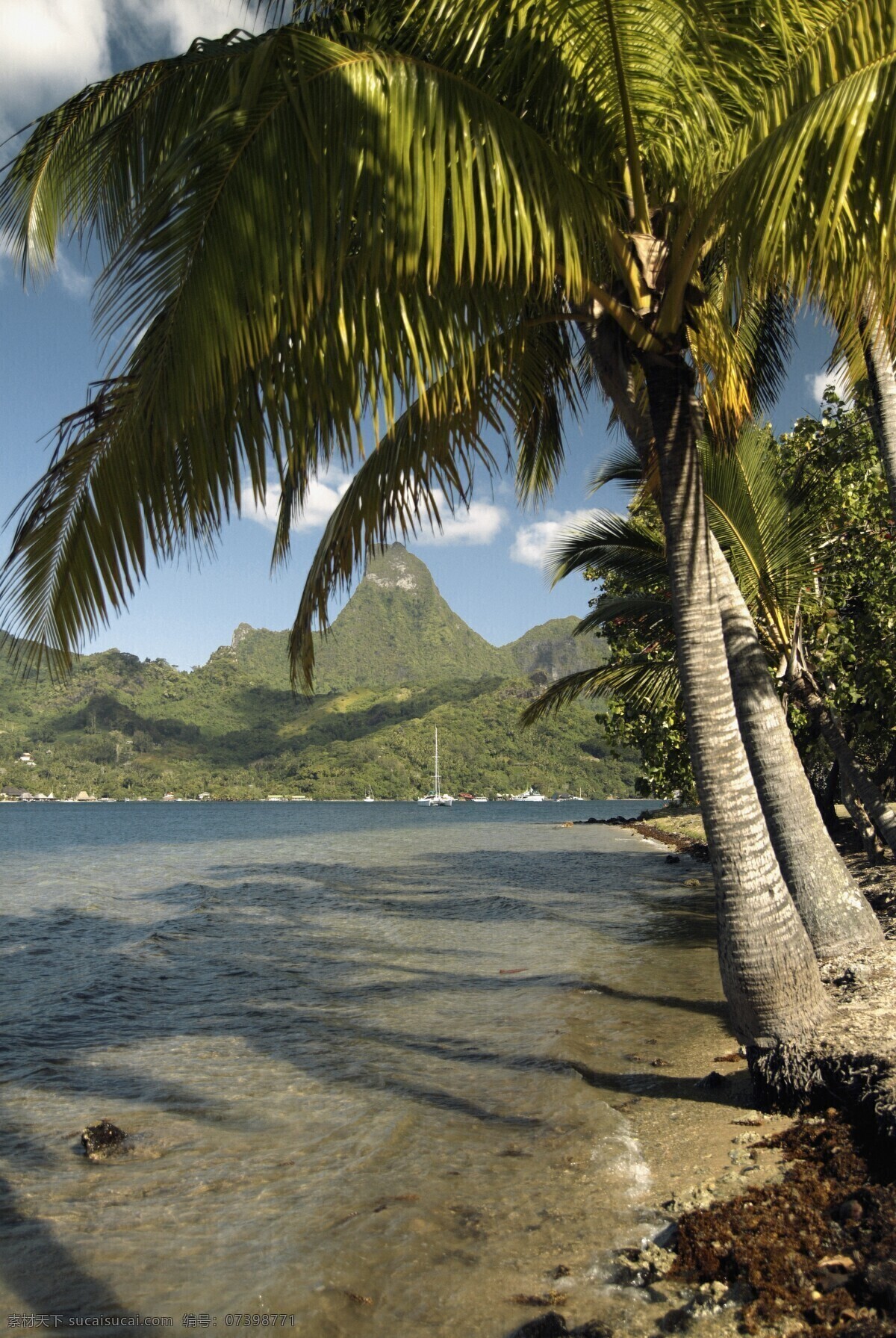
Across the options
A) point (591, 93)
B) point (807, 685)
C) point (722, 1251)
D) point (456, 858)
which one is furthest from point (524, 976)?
point (456, 858)

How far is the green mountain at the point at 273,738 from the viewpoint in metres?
104

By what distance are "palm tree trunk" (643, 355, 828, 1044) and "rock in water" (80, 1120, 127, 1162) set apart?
146 inches

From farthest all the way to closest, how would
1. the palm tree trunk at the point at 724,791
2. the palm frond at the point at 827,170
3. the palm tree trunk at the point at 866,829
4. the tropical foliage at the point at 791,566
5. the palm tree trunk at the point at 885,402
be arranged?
the palm tree trunk at the point at 866,829 → the tropical foliage at the point at 791,566 → the palm tree trunk at the point at 885,402 → the palm tree trunk at the point at 724,791 → the palm frond at the point at 827,170

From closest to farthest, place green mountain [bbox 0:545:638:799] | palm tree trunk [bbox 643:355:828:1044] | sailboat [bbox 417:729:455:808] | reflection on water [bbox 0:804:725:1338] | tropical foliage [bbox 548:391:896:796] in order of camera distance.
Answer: reflection on water [bbox 0:804:725:1338]
palm tree trunk [bbox 643:355:828:1044]
tropical foliage [bbox 548:391:896:796]
sailboat [bbox 417:729:455:808]
green mountain [bbox 0:545:638:799]

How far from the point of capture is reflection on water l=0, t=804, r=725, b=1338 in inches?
145

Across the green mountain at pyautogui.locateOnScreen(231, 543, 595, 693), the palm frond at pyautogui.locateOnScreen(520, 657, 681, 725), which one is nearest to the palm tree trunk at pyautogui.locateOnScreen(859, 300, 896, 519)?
the palm frond at pyautogui.locateOnScreen(520, 657, 681, 725)

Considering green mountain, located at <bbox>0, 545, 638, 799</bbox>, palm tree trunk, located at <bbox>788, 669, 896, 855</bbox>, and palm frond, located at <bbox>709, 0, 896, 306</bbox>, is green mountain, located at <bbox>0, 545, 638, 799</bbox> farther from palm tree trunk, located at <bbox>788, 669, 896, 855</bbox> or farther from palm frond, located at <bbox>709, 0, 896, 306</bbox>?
palm frond, located at <bbox>709, 0, 896, 306</bbox>

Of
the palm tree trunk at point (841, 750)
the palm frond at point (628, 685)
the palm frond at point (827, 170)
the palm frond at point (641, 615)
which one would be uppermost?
the palm frond at point (827, 170)

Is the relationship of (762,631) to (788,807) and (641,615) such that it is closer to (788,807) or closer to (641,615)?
(641,615)

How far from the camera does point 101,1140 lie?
5340 millimetres

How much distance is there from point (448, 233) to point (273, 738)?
117966mm

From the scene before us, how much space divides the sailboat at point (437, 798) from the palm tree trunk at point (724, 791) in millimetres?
95648

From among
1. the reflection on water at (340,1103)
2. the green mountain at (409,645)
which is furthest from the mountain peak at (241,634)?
the reflection on water at (340,1103)

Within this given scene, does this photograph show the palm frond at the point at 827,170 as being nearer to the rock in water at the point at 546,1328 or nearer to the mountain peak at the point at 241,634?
the rock in water at the point at 546,1328
